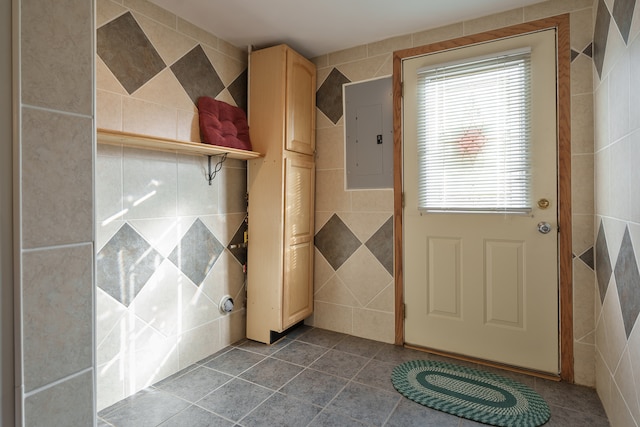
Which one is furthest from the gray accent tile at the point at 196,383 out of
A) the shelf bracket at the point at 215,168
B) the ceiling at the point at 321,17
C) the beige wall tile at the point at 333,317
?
the ceiling at the point at 321,17

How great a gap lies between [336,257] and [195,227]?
1090 mm

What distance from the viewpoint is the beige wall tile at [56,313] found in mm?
541

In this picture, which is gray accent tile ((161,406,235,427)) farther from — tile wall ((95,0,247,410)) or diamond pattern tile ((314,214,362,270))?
diamond pattern tile ((314,214,362,270))

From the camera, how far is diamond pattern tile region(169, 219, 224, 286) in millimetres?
2162

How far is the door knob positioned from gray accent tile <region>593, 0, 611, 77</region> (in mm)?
835

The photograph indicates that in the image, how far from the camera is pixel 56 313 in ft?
1.88

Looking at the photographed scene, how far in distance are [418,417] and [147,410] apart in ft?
4.43

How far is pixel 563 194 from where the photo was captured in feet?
6.54

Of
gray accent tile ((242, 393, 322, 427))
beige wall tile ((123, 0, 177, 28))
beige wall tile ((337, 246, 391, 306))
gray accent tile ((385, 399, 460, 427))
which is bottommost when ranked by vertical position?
gray accent tile ((385, 399, 460, 427))

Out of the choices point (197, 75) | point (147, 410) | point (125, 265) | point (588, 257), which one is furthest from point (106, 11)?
point (588, 257)

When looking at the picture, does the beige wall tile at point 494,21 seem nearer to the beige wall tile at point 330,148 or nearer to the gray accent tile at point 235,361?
the beige wall tile at point 330,148

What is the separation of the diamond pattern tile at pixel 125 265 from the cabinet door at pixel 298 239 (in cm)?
91

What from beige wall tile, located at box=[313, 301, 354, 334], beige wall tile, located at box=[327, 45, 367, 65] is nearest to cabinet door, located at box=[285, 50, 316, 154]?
beige wall tile, located at box=[327, 45, 367, 65]

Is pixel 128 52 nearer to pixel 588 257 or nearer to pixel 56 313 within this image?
pixel 56 313
